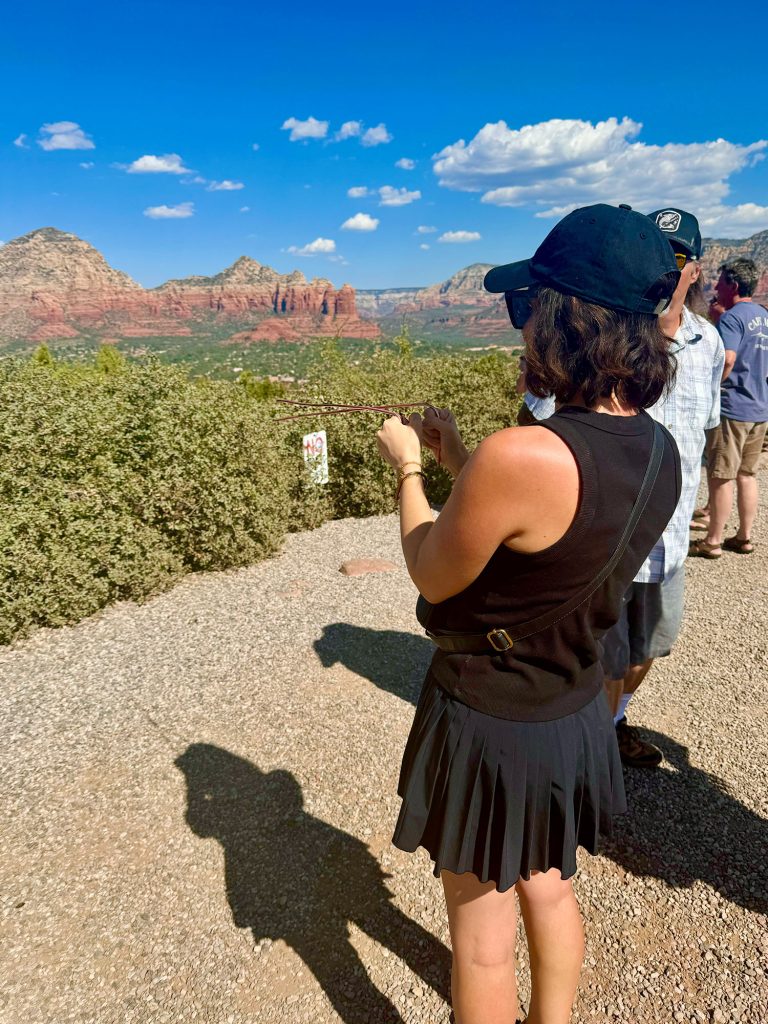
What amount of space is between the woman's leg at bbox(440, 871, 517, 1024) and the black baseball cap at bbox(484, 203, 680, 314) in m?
1.39

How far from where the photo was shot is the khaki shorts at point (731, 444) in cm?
574

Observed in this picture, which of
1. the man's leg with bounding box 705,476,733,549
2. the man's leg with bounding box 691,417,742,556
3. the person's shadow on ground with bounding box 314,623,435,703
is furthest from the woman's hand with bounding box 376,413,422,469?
the man's leg with bounding box 705,476,733,549

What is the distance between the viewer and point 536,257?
1.35 meters

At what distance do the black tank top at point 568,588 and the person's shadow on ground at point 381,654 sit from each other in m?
2.86

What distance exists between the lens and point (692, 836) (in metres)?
2.93

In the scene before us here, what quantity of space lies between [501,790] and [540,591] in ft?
1.72

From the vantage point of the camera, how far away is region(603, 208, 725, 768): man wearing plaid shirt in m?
2.58

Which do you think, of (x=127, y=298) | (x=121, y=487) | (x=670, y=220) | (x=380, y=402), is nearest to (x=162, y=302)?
(x=127, y=298)

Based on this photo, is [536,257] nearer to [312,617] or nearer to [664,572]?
[664,572]

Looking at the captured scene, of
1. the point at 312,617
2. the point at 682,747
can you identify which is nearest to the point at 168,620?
the point at 312,617

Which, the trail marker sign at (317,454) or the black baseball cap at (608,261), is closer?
the black baseball cap at (608,261)

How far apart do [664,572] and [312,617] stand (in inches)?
135

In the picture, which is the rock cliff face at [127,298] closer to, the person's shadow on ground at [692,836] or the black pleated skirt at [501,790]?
the person's shadow on ground at [692,836]

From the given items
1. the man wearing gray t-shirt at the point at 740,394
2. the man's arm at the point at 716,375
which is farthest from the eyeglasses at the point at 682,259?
the man wearing gray t-shirt at the point at 740,394
